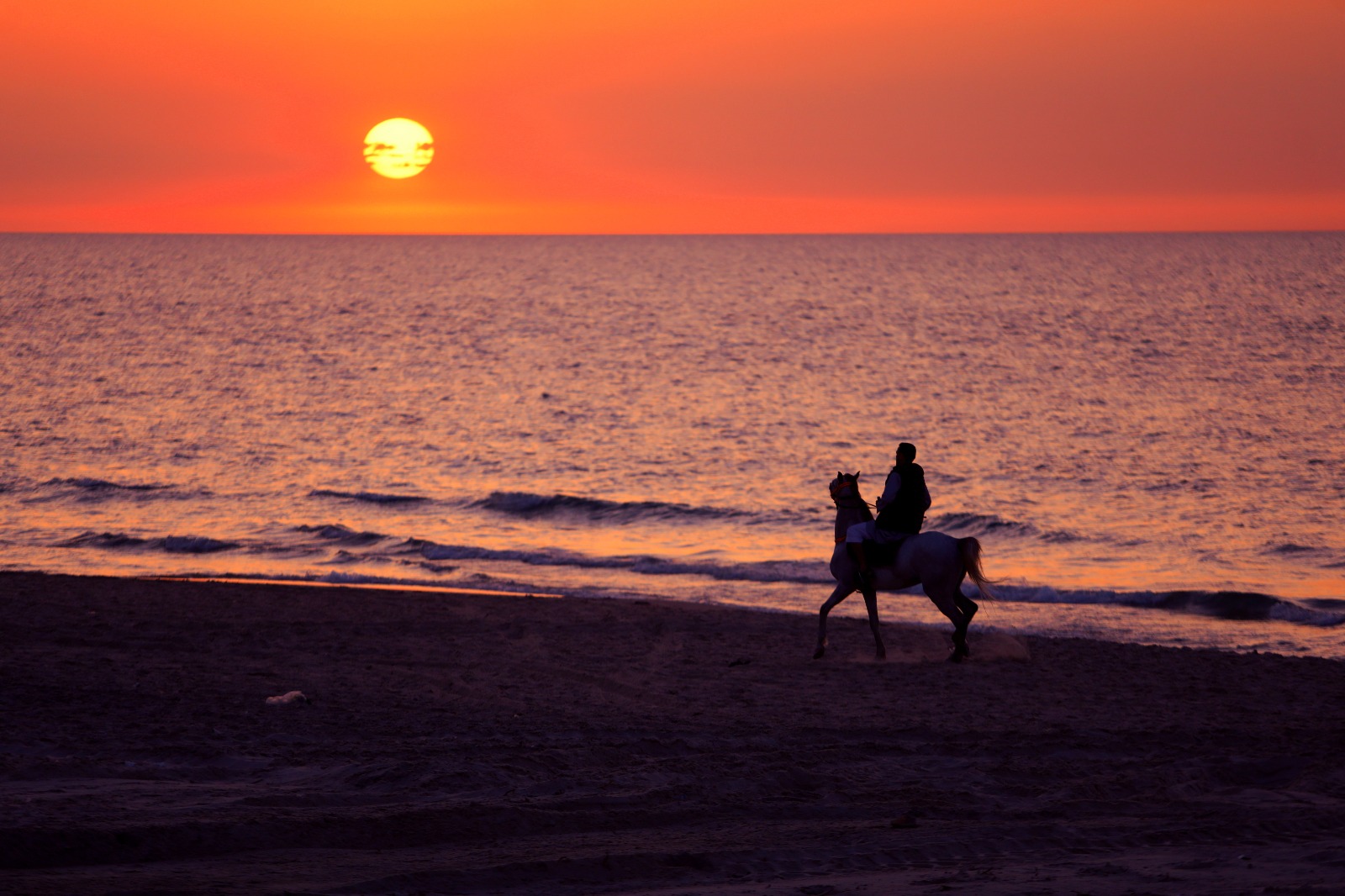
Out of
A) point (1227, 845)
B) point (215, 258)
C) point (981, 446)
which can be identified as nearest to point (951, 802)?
point (1227, 845)

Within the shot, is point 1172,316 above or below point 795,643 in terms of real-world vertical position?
above

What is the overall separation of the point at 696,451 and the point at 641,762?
3010cm

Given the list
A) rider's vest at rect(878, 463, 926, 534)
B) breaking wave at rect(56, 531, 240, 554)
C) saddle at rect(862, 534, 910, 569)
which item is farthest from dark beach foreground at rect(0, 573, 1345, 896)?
breaking wave at rect(56, 531, 240, 554)

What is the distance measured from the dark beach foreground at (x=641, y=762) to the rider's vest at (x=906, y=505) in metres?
1.63

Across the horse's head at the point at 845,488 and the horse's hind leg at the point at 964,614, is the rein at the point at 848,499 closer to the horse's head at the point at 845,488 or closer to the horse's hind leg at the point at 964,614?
the horse's head at the point at 845,488

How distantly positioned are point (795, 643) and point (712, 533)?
443 inches

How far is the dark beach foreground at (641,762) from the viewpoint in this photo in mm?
6469

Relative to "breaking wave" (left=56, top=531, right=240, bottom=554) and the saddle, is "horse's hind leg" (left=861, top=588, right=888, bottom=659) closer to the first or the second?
the saddle

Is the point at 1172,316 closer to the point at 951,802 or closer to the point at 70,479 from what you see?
the point at 70,479

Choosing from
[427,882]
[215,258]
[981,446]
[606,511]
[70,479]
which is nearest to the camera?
[427,882]

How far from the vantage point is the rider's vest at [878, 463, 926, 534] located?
1336cm

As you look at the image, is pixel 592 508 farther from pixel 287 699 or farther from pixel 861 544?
pixel 287 699

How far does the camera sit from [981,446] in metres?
39.4

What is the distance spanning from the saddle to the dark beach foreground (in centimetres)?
124
